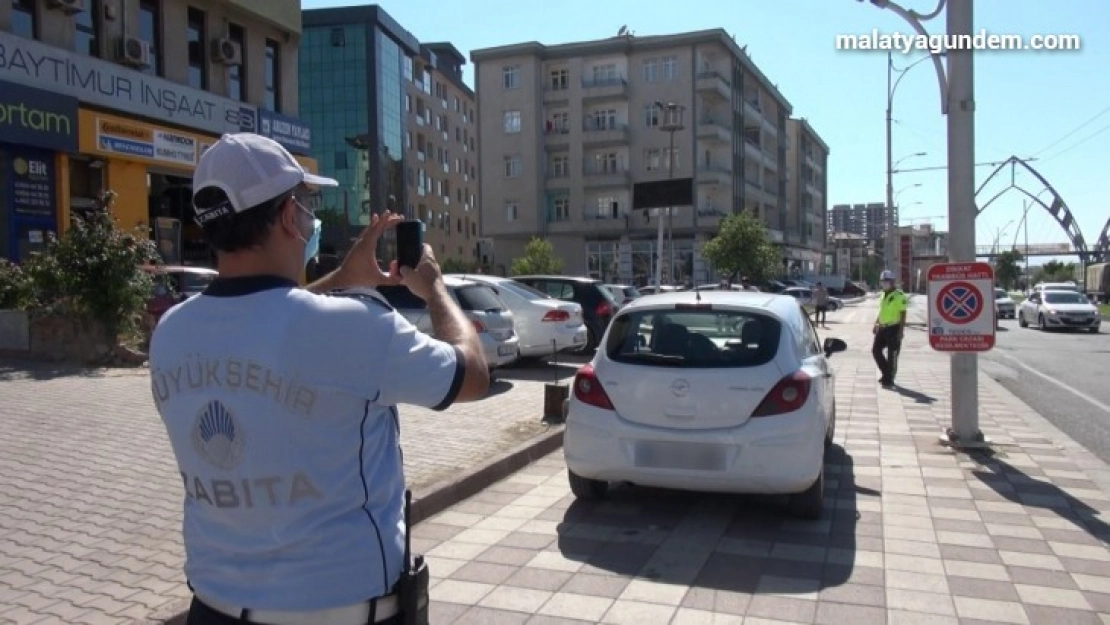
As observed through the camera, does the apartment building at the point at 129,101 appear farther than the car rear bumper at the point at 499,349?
Yes

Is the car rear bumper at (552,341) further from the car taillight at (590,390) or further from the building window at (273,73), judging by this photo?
the building window at (273,73)

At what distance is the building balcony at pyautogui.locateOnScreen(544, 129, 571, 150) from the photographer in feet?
202

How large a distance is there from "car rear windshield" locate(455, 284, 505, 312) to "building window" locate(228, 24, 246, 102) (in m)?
16.2

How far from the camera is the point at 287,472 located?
5.63ft

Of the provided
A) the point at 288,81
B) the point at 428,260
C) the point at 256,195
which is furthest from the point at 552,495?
the point at 288,81

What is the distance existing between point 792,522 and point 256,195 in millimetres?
4982

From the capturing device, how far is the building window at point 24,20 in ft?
60.8

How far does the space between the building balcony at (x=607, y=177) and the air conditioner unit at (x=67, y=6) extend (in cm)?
4271

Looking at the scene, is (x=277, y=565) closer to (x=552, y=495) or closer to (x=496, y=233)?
(x=552, y=495)

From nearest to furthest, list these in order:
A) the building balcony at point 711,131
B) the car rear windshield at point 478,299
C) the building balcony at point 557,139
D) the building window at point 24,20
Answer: the car rear windshield at point 478,299 < the building window at point 24,20 < the building balcony at point 711,131 < the building balcony at point 557,139

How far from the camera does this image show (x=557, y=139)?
61.7 metres

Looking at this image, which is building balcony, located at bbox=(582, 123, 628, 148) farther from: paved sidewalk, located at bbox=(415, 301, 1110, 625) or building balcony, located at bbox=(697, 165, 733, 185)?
paved sidewalk, located at bbox=(415, 301, 1110, 625)

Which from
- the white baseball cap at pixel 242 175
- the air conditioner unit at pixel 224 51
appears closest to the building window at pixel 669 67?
the air conditioner unit at pixel 224 51

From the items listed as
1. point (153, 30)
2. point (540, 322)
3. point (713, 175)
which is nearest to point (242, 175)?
point (540, 322)
